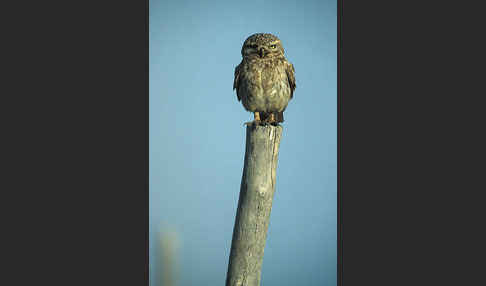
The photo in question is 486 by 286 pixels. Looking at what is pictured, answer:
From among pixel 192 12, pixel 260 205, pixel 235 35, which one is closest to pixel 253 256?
pixel 260 205

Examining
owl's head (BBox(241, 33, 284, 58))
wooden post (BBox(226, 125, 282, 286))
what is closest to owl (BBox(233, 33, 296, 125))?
owl's head (BBox(241, 33, 284, 58))

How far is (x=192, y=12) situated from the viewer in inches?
145

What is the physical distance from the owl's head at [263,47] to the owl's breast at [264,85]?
65 mm

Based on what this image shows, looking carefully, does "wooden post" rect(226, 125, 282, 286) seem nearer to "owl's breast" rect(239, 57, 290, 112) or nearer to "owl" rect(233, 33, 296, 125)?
"owl" rect(233, 33, 296, 125)

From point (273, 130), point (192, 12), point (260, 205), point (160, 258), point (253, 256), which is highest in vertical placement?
point (192, 12)

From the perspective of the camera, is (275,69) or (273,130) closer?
(273,130)

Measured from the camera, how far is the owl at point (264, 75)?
9.23ft

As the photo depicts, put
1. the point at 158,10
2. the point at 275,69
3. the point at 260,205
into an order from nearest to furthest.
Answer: the point at 260,205 → the point at 275,69 → the point at 158,10

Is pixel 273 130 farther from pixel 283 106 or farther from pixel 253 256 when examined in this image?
pixel 253 256

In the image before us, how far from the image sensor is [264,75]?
282 centimetres

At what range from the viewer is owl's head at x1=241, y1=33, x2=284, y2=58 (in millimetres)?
2779

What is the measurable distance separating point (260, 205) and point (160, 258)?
5.43 ft

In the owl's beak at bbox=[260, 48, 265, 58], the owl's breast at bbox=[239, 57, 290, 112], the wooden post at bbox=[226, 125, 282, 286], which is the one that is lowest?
the wooden post at bbox=[226, 125, 282, 286]

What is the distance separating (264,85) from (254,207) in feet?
3.21
